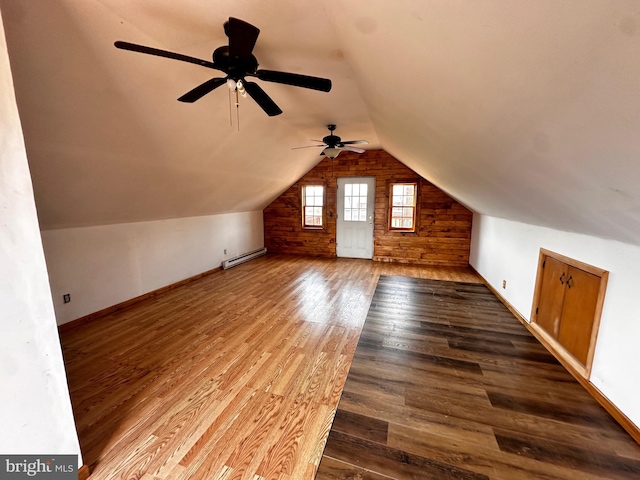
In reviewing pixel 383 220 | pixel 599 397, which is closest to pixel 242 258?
pixel 383 220

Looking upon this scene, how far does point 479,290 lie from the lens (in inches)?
159

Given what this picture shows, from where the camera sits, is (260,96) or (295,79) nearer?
(295,79)

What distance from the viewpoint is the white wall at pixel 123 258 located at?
2.75m

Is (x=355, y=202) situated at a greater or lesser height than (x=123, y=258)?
greater

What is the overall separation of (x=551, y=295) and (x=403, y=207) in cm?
353

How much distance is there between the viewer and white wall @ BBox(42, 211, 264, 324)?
2754 millimetres

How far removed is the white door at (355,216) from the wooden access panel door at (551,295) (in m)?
3.58

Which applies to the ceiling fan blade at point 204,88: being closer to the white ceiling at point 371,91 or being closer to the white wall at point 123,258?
the white ceiling at point 371,91

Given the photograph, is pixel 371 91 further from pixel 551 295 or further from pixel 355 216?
pixel 355 216

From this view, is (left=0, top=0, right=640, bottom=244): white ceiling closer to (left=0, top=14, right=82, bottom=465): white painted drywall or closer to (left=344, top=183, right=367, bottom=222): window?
(left=0, top=14, right=82, bottom=465): white painted drywall

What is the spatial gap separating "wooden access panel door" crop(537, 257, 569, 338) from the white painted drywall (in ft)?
11.8

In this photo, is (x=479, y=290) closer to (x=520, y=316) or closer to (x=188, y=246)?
(x=520, y=316)

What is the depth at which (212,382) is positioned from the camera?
197 cm

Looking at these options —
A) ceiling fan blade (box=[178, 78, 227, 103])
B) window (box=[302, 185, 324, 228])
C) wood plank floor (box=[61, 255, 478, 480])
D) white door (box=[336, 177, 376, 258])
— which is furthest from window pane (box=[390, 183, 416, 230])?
ceiling fan blade (box=[178, 78, 227, 103])
